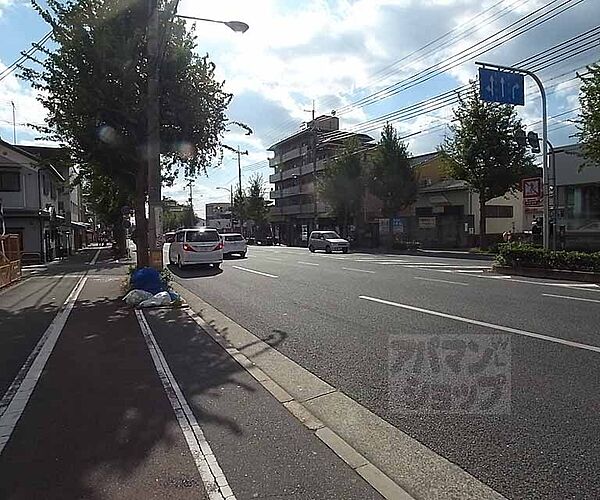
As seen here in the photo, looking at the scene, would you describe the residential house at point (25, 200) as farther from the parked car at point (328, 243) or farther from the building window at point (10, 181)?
the parked car at point (328, 243)

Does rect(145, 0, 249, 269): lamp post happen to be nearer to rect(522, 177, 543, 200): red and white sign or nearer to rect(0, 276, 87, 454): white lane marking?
rect(0, 276, 87, 454): white lane marking

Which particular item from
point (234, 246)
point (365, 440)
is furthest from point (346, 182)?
point (365, 440)

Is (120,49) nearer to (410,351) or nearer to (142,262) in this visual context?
(142,262)

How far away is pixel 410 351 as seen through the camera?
8.09 metres

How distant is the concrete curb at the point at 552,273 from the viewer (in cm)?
1789

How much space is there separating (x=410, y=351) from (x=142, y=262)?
1158cm

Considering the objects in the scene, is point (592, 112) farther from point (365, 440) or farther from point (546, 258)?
point (365, 440)

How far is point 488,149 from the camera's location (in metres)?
34.8

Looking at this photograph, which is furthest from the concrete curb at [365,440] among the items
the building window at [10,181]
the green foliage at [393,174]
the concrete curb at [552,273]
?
the green foliage at [393,174]

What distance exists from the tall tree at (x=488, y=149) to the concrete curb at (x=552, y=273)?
1470 centimetres

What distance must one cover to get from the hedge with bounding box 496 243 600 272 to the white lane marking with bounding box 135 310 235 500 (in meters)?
14.7

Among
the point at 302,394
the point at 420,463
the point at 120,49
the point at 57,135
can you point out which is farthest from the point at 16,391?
the point at 57,135

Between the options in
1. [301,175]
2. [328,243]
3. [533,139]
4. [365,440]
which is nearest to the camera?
[365,440]

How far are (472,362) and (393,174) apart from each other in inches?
1547
